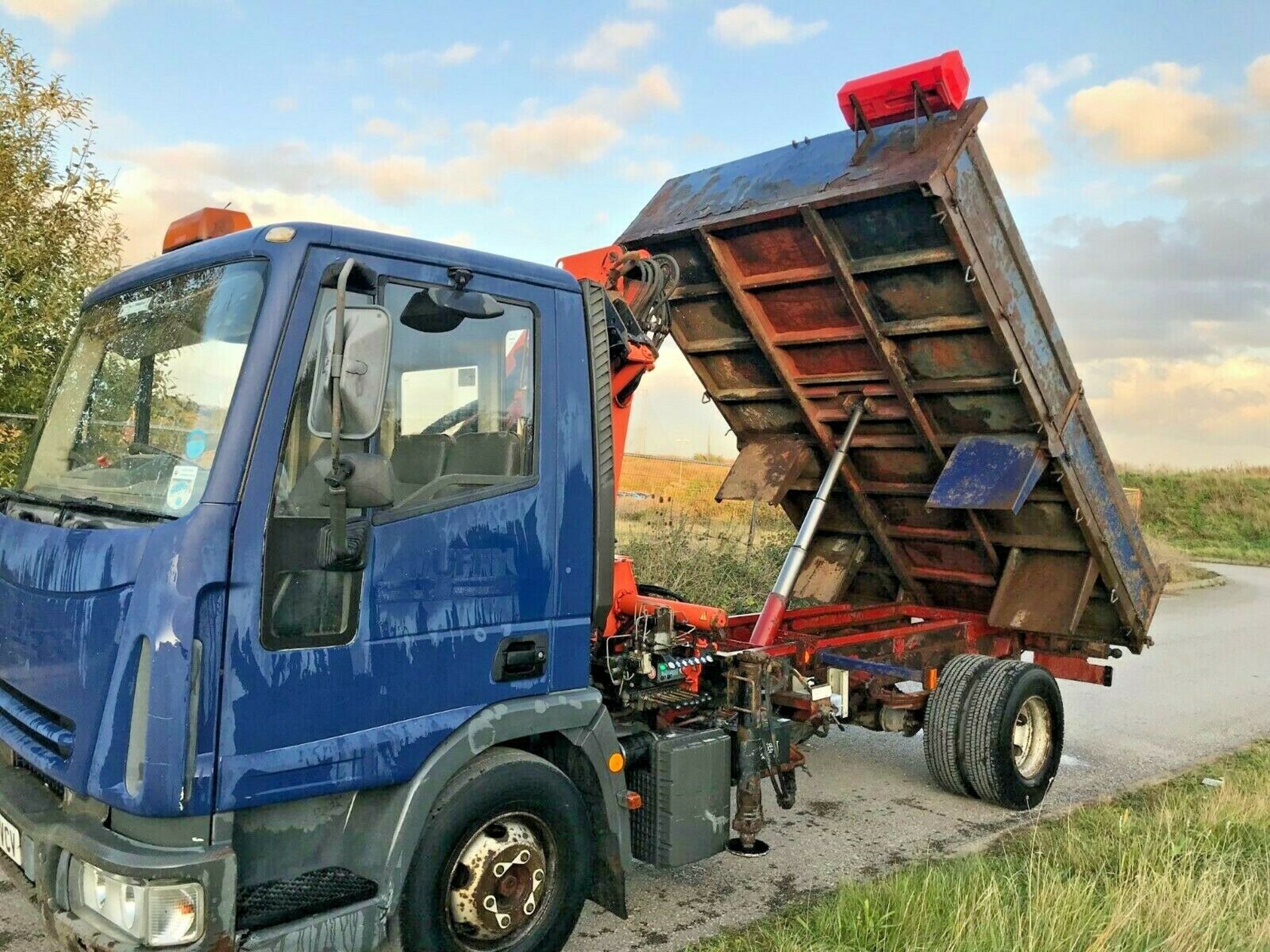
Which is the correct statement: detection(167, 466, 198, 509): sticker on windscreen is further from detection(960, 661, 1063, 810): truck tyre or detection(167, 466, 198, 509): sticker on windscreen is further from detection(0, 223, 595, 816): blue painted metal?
detection(960, 661, 1063, 810): truck tyre

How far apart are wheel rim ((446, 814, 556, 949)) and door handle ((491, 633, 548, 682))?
47 cm

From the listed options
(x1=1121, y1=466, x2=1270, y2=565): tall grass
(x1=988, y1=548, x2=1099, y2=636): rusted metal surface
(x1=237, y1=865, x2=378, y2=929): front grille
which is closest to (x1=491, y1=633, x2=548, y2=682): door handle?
(x1=237, y1=865, x2=378, y2=929): front grille

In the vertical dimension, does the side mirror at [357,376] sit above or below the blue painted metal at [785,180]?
below

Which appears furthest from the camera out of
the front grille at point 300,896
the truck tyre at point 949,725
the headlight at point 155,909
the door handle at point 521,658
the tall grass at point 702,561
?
the tall grass at point 702,561

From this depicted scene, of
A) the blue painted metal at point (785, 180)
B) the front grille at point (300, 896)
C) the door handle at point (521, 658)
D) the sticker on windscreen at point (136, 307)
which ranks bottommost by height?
the front grille at point (300, 896)

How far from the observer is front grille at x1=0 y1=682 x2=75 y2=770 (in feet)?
9.78

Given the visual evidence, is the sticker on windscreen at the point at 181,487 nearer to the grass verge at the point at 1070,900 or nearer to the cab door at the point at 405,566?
the cab door at the point at 405,566

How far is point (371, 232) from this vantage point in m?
3.28

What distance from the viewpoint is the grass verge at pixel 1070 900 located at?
12.1 feet

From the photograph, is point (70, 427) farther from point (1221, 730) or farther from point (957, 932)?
point (1221, 730)

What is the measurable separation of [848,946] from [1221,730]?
17.0 feet

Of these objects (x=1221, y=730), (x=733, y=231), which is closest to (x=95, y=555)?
(x=733, y=231)

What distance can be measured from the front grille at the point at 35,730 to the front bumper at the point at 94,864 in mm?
148

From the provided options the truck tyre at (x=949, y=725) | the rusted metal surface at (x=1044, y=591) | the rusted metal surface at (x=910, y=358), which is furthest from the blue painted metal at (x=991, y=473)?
the truck tyre at (x=949, y=725)
